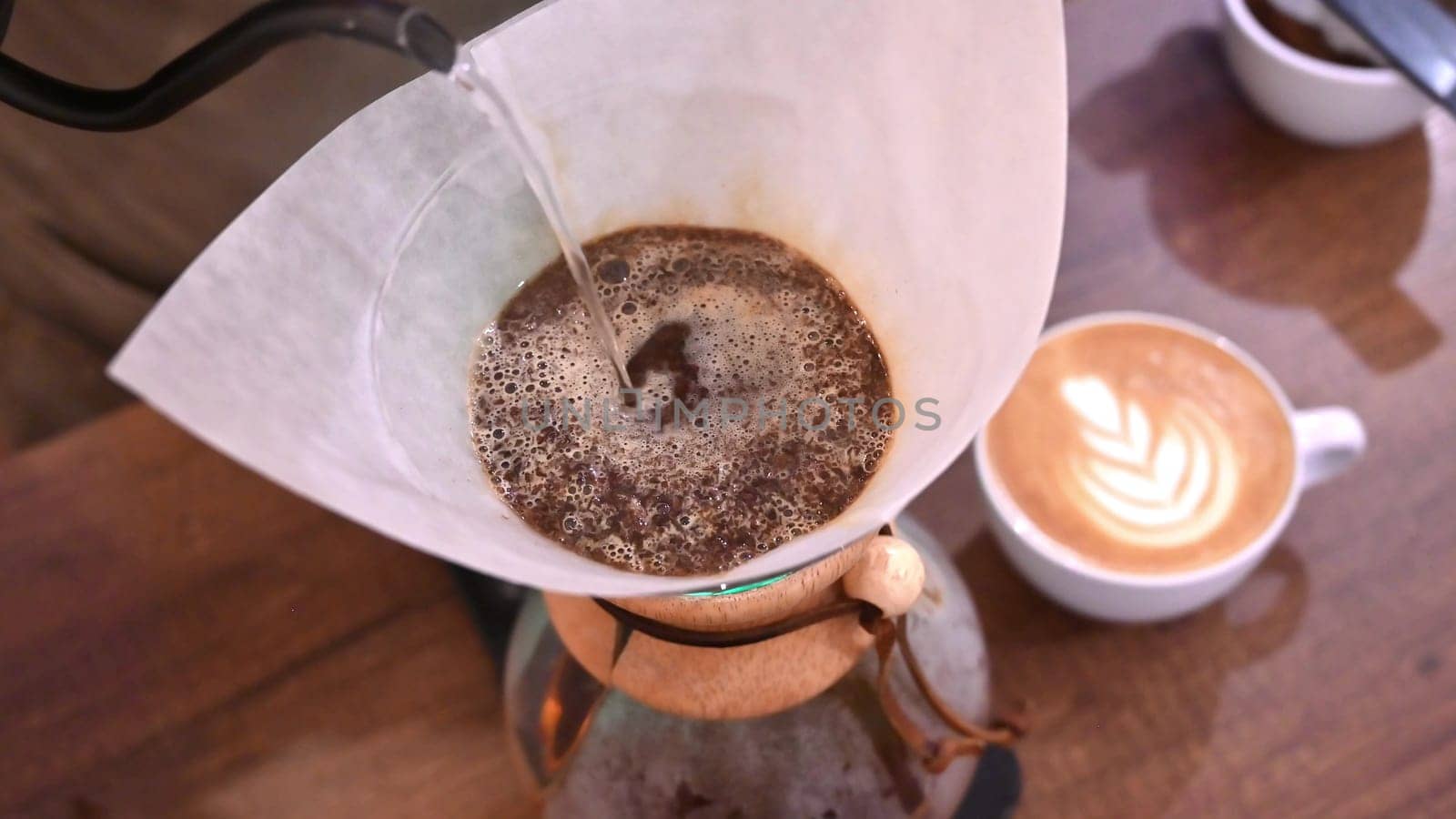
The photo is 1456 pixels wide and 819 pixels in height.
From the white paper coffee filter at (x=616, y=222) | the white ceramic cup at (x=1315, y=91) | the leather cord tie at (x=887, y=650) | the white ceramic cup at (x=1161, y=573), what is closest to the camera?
the white paper coffee filter at (x=616, y=222)

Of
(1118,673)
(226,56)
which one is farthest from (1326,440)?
(226,56)

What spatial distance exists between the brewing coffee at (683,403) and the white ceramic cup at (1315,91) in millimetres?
478

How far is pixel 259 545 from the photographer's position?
703 millimetres

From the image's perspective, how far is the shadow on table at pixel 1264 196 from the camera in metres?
0.76

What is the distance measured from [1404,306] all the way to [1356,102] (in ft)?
0.47

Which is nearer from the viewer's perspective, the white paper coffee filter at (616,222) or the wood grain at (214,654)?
the white paper coffee filter at (616,222)

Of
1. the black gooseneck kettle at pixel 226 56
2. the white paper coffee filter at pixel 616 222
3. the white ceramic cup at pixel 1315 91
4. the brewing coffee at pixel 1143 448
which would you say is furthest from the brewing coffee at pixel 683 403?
the white ceramic cup at pixel 1315 91

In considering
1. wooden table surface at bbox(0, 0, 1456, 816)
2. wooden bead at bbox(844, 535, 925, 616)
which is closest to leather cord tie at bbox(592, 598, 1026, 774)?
wooden bead at bbox(844, 535, 925, 616)

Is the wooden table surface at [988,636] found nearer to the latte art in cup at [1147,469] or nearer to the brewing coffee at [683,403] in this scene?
the latte art in cup at [1147,469]

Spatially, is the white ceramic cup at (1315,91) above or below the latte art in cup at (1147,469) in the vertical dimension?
above

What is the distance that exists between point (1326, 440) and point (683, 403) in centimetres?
42

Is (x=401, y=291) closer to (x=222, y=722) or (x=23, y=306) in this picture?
(x=222, y=722)

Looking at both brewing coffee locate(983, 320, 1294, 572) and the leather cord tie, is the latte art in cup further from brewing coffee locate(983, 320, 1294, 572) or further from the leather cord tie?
the leather cord tie

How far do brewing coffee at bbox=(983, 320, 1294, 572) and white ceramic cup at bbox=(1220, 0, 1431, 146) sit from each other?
21 cm
